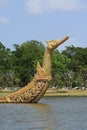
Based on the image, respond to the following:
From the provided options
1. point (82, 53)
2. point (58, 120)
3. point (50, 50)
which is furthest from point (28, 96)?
point (82, 53)

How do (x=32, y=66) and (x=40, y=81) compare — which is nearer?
(x=40, y=81)

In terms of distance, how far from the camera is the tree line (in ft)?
323

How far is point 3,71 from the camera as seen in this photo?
334ft

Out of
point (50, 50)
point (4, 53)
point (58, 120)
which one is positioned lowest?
point (58, 120)

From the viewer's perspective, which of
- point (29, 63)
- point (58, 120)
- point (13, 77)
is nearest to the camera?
Answer: point (58, 120)

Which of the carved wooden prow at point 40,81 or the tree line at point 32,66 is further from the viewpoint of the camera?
the tree line at point 32,66

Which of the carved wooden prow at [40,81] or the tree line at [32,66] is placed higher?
the tree line at [32,66]

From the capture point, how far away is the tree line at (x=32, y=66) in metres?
98.6

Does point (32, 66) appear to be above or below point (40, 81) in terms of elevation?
above

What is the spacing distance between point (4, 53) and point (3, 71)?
6.33 m

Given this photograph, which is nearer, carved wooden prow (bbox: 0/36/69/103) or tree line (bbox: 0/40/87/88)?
carved wooden prow (bbox: 0/36/69/103)

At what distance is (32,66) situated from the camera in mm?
105188

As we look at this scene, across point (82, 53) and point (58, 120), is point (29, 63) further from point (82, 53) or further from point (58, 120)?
point (58, 120)

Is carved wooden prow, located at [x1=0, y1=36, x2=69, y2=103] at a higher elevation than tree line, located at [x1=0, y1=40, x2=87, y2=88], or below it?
below
